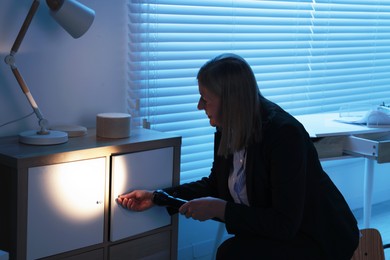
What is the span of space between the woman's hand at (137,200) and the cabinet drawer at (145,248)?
0.16 m

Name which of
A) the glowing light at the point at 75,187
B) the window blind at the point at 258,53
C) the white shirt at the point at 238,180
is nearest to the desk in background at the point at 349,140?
the window blind at the point at 258,53

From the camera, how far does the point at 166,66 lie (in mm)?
2918

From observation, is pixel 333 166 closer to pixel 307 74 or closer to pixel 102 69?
pixel 307 74

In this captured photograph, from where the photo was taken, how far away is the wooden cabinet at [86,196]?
2.05 m

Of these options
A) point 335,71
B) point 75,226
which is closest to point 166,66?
point 75,226

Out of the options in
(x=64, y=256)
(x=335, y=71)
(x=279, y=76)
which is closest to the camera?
(x=64, y=256)

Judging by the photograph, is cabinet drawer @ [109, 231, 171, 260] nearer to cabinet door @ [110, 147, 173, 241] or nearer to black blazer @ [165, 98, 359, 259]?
cabinet door @ [110, 147, 173, 241]

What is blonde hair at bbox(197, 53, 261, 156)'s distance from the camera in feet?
6.75

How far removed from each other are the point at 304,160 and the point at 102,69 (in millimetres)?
1046

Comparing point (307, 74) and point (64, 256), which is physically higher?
point (307, 74)

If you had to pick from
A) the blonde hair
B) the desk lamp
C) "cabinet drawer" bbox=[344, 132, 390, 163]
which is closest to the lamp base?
the desk lamp

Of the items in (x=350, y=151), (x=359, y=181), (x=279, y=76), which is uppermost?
(x=279, y=76)

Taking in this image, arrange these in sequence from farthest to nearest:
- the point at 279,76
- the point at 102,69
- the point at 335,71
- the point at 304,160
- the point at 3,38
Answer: the point at 335,71 → the point at 279,76 → the point at 102,69 → the point at 3,38 → the point at 304,160

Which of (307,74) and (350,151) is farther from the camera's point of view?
(307,74)
